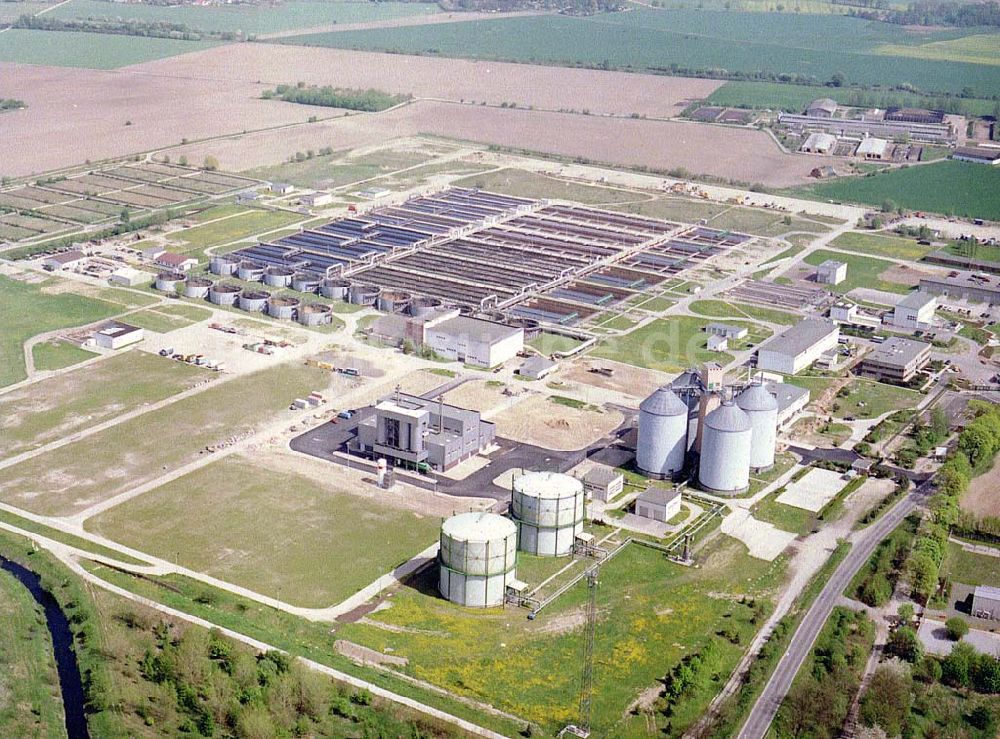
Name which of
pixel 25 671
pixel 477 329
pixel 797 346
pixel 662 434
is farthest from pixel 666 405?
pixel 25 671

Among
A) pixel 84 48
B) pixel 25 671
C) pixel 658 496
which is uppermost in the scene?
pixel 84 48

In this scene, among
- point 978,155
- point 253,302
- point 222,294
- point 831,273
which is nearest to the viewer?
point 253,302

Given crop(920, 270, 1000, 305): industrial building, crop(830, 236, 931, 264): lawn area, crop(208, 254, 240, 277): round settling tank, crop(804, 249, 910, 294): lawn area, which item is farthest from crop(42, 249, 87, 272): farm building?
crop(920, 270, 1000, 305): industrial building

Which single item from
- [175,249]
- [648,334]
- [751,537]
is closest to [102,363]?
[175,249]

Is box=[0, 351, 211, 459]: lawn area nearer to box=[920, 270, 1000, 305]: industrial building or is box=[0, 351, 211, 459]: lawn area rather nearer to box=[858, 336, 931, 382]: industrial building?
box=[858, 336, 931, 382]: industrial building

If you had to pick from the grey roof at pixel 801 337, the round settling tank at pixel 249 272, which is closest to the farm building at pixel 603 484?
the grey roof at pixel 801 337

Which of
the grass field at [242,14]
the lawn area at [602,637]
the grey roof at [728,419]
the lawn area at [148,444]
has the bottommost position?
the lawn area at [602,637]

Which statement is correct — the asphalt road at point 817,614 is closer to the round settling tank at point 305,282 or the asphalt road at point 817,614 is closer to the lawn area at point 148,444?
the lawn area at point 148,444

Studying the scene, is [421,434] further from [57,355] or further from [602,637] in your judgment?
[57,355]
